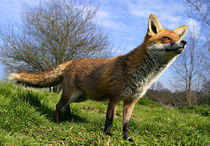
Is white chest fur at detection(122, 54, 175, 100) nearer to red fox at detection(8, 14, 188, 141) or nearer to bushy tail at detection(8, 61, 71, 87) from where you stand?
red fox at detection(8, 14, 188, 141)

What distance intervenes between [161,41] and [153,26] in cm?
55

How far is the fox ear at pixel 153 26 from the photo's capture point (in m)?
3.47

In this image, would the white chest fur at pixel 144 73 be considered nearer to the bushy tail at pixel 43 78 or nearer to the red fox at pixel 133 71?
the red fox at pixel 133 71

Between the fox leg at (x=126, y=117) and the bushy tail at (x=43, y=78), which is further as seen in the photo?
the bushy tail at (x=43, y=78)

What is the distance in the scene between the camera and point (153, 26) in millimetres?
3602

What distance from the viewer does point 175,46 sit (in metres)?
3.10

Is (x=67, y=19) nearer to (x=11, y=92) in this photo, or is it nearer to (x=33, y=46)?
(x=33, y=46)

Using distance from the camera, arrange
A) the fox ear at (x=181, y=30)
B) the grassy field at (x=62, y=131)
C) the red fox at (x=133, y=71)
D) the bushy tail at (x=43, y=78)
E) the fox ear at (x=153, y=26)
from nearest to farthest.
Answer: the grassy field at (x=62, y=131), the red fox at (x=133, y=71), the fox ear at (x=153, y=26), the fox ear at (x=181, y=30), the bushy tail at (x=43, y=78)

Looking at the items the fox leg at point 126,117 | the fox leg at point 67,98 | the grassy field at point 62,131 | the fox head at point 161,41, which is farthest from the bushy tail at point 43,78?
the fox head at point 161,41

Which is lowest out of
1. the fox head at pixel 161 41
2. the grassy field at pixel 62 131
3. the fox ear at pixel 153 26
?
the grassy field at pixel 62 131

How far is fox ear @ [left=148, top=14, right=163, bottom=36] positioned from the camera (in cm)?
347

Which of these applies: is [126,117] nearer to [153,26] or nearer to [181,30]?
[153,26]

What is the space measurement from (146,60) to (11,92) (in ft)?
13.1

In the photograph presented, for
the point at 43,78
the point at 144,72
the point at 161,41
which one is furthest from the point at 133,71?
the point at 43,78
